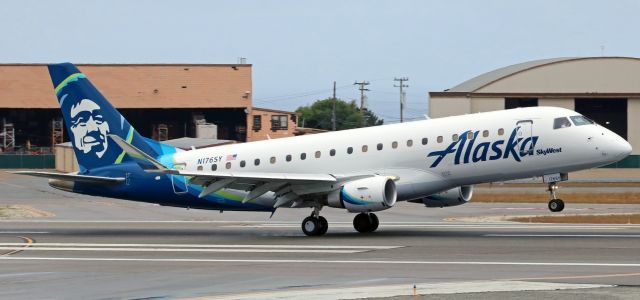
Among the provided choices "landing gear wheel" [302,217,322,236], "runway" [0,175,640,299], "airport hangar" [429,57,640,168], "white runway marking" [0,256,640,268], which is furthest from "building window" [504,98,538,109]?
"white runway marking" [0,256,640,268]

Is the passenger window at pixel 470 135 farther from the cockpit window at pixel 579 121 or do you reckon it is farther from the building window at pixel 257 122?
the building window at pixel 257 122

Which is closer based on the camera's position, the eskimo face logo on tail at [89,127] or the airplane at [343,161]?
the airplane at [343,161]

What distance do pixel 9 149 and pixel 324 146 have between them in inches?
3236

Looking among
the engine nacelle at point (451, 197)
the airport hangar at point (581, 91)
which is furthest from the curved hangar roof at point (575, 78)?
the engine nacelle at point (451, 197)

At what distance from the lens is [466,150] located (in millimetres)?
35438

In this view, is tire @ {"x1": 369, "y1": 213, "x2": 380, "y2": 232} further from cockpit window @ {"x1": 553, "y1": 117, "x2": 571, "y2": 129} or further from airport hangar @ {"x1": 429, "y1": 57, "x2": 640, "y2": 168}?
airport hangar @ {"x1": 429, "y1": 57, "x2": 640, "y2": 168}

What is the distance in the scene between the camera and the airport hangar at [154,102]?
106688 mm

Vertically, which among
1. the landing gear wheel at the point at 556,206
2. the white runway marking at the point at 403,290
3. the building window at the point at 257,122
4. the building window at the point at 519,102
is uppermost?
the building window at the point at 519,102

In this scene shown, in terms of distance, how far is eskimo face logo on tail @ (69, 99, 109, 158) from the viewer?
3944 centimetres

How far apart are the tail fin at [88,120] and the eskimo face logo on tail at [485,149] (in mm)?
11282

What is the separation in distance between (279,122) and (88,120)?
76.7m

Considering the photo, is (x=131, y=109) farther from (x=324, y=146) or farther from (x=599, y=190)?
(x=324, y=146)

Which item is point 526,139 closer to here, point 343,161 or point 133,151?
point 343,161

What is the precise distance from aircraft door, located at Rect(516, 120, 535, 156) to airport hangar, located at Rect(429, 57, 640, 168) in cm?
6342
